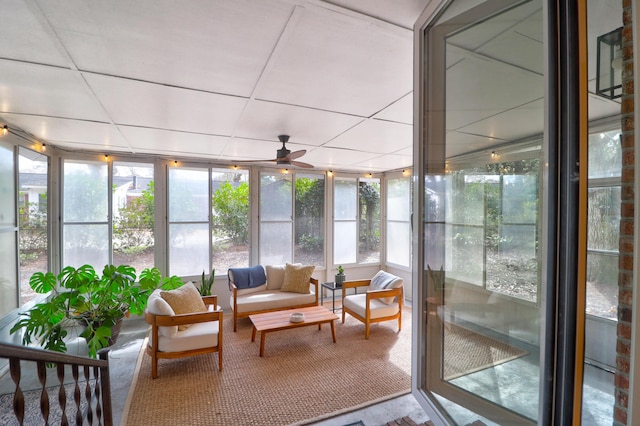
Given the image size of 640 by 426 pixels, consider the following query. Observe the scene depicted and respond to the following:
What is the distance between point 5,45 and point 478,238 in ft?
8.59

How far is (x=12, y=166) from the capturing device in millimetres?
3162

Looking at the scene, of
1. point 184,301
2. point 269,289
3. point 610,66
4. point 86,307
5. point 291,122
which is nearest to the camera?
point 610,66

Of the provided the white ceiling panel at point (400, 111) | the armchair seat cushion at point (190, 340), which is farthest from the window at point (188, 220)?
the white ceiling panel at point (400, 111)

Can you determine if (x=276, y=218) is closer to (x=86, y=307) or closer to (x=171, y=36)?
(x=86, y=307)

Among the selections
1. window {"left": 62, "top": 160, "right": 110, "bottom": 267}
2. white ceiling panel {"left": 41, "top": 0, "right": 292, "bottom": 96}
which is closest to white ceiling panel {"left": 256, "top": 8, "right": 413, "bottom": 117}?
white ceiling panel {"left": 41, "top": 0, "right": 292, "bottom": 96}

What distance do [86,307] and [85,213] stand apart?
205 cm

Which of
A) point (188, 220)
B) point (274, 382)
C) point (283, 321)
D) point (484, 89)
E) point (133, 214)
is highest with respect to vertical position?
point (484, 89)

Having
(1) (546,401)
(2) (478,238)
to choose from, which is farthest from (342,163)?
(1) (546,401)

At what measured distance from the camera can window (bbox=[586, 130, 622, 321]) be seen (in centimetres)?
74

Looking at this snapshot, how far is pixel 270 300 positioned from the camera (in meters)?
4.43

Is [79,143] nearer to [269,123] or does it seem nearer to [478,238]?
[269,123]

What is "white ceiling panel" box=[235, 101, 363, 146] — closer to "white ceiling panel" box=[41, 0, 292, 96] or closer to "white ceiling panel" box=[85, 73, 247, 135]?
"white ceiling panel" box=[85, 73, 247, 135]

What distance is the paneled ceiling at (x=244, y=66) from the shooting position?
1089 mm

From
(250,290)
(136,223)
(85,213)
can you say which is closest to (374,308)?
(250,290)
